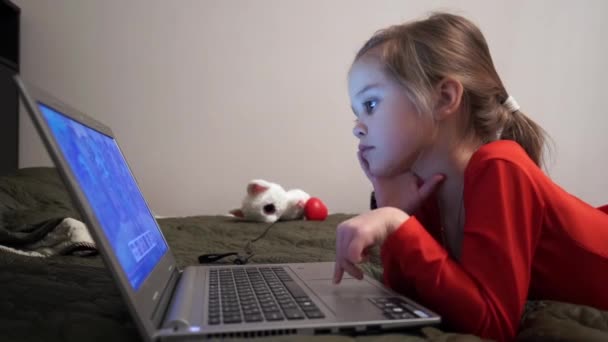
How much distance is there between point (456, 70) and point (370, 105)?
0.16 meters

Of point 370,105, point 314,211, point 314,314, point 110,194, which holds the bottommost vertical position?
point 314,211

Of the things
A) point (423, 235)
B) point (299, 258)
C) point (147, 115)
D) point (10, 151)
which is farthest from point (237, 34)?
point (423, 235)

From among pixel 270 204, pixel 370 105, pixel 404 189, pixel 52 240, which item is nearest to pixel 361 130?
pixel 370 105

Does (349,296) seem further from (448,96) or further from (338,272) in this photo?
(448,96)

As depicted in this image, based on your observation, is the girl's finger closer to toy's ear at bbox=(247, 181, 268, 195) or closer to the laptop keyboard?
the laptop keyboard

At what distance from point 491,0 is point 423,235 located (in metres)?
2.40

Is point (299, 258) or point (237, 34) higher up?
point (237, 34)

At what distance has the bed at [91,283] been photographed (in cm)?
49

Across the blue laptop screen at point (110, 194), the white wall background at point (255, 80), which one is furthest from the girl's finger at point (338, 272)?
the white wall background at point (255, 80)

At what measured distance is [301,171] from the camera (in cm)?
247

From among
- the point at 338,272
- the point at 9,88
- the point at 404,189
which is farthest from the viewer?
the point at 9,88

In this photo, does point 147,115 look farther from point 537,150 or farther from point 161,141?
point 537,150

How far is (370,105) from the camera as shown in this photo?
2.80ft

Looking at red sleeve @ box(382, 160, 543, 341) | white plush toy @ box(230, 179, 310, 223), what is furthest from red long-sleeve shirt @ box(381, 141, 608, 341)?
white plush toy @ box(230, 179, 310, 223)
